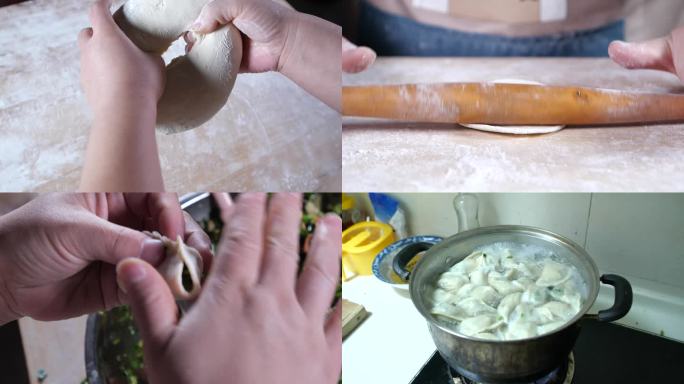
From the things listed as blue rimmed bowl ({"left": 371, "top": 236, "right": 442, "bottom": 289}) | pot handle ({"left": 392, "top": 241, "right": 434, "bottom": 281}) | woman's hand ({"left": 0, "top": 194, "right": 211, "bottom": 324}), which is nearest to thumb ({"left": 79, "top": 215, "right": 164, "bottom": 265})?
woman's hand ({"left": 0, "top": 194, "right": 211, "bottom": 324})

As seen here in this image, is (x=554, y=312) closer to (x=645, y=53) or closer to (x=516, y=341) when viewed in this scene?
(x=516, y=341)

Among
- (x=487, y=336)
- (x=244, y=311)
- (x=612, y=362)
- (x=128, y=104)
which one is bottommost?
(x=612, y=362)

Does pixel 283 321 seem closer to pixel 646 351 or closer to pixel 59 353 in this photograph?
pixel 59 353

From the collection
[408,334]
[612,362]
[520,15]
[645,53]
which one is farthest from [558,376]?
[520,15]

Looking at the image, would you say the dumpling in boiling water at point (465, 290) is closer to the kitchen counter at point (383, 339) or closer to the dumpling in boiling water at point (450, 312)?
the dumpling in boiling water at point (450, 312)

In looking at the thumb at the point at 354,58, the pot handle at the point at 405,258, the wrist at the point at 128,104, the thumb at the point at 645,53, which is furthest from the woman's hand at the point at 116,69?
the thumb at the point at 645,53

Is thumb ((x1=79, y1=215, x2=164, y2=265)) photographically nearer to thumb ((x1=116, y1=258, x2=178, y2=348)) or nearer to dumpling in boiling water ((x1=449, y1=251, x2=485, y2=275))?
thumb ((x1=116, y1=258, x2=178, y2=348))
